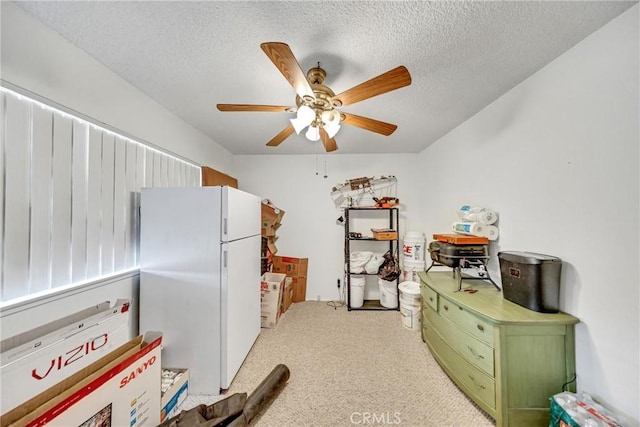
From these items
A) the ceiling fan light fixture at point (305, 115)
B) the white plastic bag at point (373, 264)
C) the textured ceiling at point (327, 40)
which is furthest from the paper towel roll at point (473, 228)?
the ceiling fan light fixture at point (305, 115)

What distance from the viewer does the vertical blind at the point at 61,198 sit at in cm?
112

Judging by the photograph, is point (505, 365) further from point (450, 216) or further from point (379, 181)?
point (379, 181)

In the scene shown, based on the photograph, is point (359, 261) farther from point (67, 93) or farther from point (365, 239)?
point (67, 93)

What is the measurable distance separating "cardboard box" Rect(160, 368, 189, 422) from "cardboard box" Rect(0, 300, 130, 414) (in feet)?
1.46

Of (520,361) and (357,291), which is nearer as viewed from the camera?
(520,361)

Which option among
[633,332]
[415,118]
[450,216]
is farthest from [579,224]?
[415,118]

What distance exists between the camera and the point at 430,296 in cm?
217

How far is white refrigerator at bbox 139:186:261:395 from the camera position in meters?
1.71

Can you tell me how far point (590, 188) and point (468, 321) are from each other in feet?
3.58

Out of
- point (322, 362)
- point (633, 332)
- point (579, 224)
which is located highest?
point (579, 224)

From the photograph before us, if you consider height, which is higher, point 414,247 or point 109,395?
point 414,247

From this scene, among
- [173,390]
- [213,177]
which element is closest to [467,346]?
[173,390]

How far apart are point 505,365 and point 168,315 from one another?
234 cm

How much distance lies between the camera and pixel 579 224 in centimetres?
134
